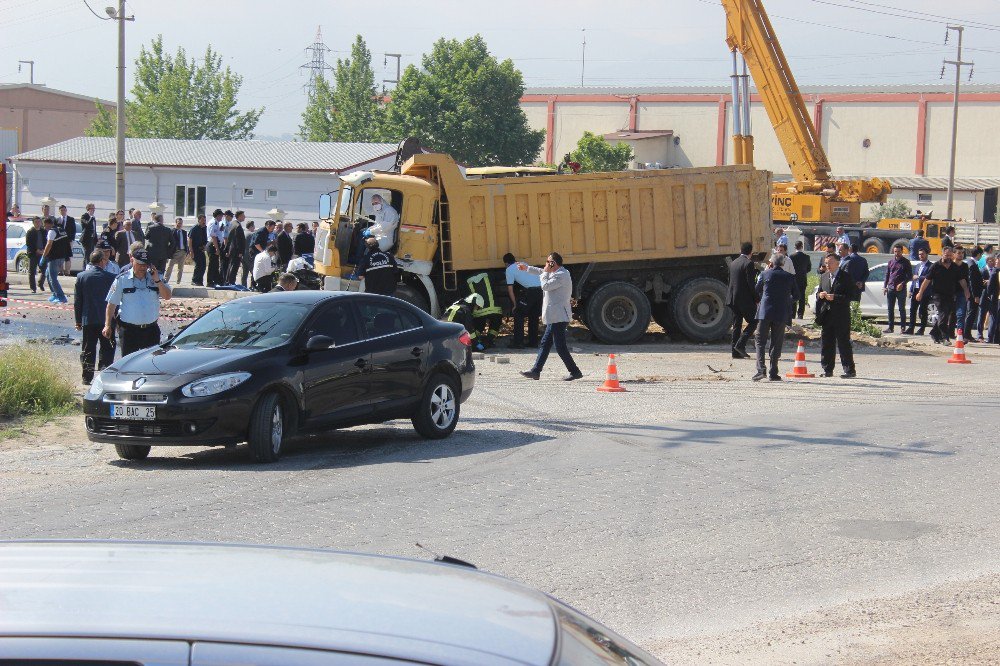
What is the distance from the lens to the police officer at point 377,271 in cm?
2025

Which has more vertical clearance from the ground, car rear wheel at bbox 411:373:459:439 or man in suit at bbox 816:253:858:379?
man in suit at bbox 816:253:858:379

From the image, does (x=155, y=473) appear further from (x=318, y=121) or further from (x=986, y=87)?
(x=318, y=121)

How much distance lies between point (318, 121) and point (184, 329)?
96.3 m

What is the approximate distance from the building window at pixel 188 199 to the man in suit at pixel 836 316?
133 ft

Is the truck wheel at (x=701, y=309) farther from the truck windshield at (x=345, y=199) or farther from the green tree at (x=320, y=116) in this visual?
the green tree at (x=320, y=116)

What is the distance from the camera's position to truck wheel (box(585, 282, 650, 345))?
22.4m

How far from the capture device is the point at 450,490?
384 inches

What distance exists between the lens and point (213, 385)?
1062 centimetres

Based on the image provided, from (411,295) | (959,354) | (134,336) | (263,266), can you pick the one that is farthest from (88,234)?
(959,354)

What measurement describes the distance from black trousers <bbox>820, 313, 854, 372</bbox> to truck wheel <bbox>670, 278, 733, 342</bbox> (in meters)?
4.59

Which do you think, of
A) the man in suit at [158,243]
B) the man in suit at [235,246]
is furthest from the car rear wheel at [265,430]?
the man in suit at [235,246]

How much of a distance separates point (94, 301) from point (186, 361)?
4512mm

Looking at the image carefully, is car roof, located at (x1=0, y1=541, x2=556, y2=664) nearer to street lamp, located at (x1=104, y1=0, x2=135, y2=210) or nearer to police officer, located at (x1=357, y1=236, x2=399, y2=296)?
police officer, located at (x1=357, y1=236, x2=399, y2=296)

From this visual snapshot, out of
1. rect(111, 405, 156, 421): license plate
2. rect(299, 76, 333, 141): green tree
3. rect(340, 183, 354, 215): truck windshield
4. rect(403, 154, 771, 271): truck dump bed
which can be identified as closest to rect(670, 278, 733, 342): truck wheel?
rect(403, 154, 771, 271): truck dump bed
